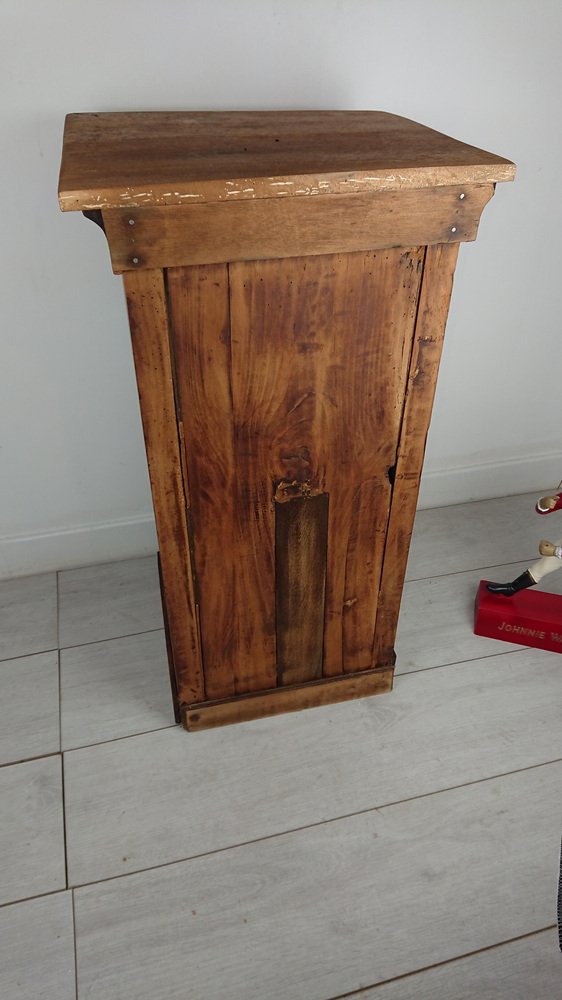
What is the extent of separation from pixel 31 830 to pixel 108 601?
1.76ft

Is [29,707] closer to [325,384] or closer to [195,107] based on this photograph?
[325,384]

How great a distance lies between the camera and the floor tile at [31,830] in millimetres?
1102

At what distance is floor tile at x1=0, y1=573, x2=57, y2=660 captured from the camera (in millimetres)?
1499

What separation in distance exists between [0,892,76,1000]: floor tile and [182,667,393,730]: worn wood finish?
0.35 m

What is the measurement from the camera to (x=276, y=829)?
3.84 feet

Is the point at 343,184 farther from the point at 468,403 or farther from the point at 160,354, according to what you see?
the point at 468,403

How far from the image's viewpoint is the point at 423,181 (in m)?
0.88

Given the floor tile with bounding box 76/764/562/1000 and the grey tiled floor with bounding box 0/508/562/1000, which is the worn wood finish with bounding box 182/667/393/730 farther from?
the floor tile with bounding box 76/764/562/1000

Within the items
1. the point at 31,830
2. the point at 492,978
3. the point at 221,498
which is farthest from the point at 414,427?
the point at 31,830

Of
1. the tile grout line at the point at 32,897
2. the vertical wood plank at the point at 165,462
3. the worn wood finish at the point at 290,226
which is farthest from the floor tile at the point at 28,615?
the worn wood finish at the point at 290,226

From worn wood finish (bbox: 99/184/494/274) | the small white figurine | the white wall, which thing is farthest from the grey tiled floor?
worn wood finish (bbox: 99/184/494/274)

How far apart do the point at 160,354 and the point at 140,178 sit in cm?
21

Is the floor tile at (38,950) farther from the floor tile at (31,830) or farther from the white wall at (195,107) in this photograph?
the white wall at (195,107)

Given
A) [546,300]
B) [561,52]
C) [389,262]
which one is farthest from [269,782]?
[561,52]
